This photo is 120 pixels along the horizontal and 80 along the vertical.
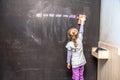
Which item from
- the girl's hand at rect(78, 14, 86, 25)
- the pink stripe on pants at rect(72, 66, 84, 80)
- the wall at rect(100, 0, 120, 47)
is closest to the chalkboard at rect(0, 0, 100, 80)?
the girl's hand at rect(78, 14, 86, 25)

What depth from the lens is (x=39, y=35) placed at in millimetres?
3594

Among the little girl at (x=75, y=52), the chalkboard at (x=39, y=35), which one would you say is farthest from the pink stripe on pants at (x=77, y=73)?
the chalkboard at (x=39, y=35)

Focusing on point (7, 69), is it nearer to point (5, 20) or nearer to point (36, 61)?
point (36, 61)

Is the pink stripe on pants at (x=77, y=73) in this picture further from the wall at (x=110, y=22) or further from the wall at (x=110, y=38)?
the wall at (x=110, y=22)

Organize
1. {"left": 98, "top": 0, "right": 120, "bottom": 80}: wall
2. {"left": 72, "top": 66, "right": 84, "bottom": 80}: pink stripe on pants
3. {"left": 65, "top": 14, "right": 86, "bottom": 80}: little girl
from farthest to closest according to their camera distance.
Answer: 1. {"left": 72, "top": 66, "right": 84, "bottom": 80}: pink stripe on pants
2. {"left": 65, "top": 14, "right": 86, "bottom": 80}: little girl
3. {"left": 98, "top": 0, "right": 120, "bottom": 80}: wall

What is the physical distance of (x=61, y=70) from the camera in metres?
3.69

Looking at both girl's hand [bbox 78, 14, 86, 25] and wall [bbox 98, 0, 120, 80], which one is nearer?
wall [bbox 98, 0, 120, 80]

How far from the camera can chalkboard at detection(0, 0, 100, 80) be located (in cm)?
353

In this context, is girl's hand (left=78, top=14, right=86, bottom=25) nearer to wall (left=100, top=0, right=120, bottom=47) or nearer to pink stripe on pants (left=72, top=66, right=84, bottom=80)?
wall (left=100, top=0, right=120, bottom=47)

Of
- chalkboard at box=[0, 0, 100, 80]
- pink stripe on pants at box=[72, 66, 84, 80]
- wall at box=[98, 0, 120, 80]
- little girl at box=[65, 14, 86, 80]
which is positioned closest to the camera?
wall at box=[98, 0, 120, 80]

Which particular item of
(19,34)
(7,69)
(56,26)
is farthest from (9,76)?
(56,26)

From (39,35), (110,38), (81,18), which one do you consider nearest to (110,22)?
(110,38)

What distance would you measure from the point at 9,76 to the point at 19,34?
0.76m

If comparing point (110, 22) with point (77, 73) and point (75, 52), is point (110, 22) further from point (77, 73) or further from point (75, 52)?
point (77, 73)
